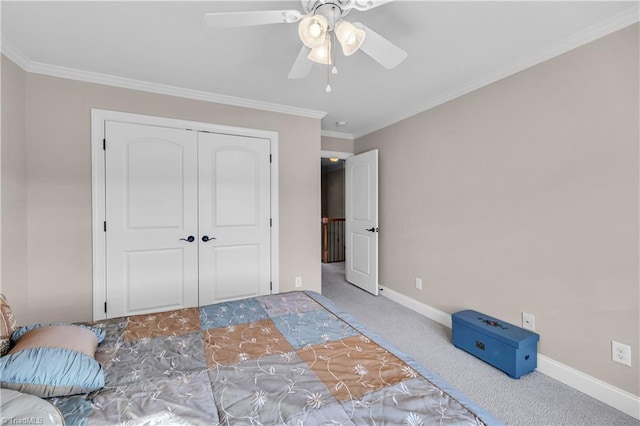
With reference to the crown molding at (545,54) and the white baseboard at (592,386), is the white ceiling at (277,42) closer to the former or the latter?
the crown molding at (545,54)

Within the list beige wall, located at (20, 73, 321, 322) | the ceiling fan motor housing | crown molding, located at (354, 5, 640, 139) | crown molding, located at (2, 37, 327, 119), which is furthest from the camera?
beige wall, located at (20, 73, 321, 322)

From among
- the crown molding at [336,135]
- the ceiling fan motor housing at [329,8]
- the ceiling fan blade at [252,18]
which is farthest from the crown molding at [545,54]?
the ceiling fan blade at [252,18]

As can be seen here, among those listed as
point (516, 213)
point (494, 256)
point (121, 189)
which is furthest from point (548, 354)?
point (121, 189)

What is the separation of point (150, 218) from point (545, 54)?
3.52 meters

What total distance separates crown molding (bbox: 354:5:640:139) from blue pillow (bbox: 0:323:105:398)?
319 centimetres

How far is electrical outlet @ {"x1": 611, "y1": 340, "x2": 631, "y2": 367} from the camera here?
174 cm

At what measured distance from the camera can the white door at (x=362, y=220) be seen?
3877 mm

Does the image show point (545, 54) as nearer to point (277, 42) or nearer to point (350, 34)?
point (350, 34)

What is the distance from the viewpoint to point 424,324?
3.03 m

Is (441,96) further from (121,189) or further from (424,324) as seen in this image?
(121,189)

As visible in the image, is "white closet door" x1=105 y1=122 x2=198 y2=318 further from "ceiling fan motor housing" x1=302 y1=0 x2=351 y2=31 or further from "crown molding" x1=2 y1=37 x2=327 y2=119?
"ceiling fan motor housing" x1=302 y1=0 x2=351 y2=31

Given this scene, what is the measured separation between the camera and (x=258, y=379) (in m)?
1.13

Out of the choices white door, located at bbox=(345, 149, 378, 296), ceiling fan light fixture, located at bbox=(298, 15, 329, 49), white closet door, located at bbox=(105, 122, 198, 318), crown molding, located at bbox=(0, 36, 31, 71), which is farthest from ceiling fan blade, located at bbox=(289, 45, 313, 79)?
white door, located at bbox=(345, 149, 378, 296)

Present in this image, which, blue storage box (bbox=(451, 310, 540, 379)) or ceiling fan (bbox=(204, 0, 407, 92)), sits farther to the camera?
blue storage box (bbox=(451, 310, 540, 379))
